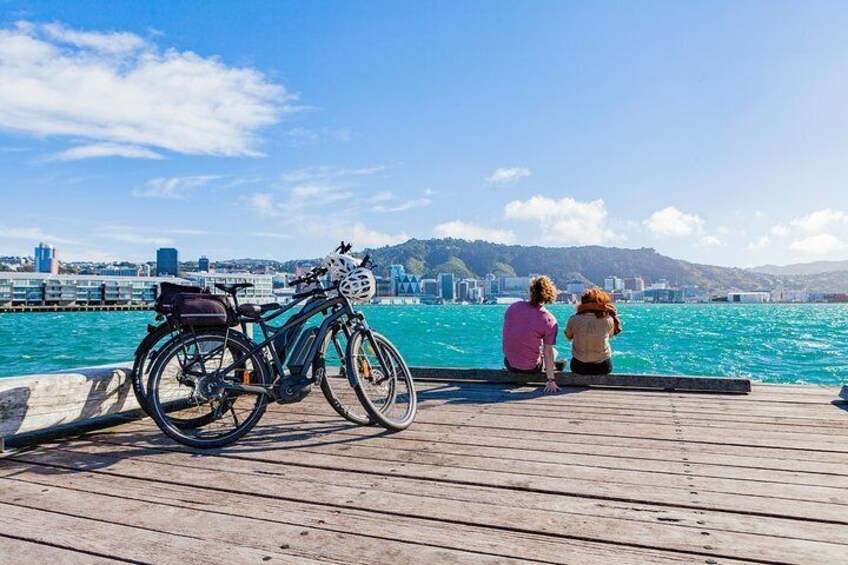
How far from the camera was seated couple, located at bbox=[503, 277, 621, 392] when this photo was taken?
6.50 m

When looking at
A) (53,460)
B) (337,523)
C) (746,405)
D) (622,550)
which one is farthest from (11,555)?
(746,405)

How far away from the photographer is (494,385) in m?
6.59

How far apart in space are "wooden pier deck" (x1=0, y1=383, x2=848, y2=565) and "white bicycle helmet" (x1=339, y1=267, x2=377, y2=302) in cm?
98

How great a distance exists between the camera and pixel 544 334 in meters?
6.41

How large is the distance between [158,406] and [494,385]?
357 cm

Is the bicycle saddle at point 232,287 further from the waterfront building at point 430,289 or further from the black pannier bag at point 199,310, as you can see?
the waterfront building at point 430,289

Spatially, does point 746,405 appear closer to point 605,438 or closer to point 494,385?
point 605,438

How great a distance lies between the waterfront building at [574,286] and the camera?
13962 centimetres

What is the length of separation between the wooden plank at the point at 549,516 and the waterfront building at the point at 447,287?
6384 inches

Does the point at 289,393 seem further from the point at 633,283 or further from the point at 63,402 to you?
the point at 633,283

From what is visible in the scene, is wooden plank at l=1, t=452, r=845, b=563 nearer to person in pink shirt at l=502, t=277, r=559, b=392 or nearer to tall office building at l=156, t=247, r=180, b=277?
person in pink shirt at l=502, t=277, r=559, b=392

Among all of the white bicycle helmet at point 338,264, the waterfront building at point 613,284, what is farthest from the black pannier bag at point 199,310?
the waterfront building at point 613,284

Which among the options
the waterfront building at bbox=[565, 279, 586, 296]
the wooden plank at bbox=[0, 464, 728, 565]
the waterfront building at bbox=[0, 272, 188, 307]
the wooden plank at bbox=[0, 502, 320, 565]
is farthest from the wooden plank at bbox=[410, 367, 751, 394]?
the waterfront building at bbox=[0, 272, 188, 307]

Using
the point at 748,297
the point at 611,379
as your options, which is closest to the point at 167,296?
the point at 611,379
